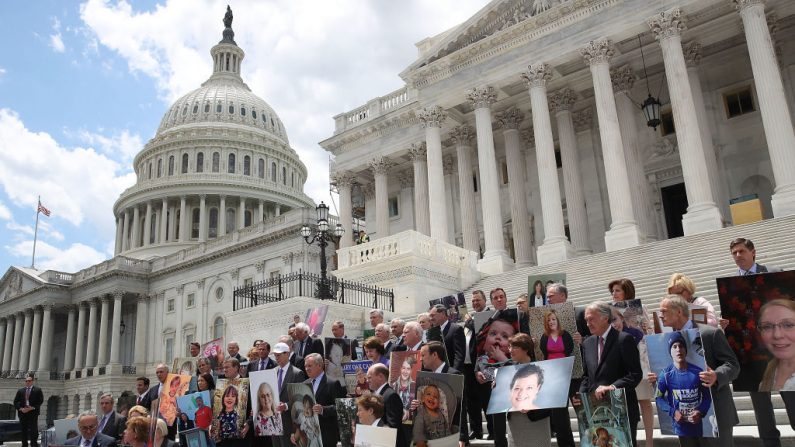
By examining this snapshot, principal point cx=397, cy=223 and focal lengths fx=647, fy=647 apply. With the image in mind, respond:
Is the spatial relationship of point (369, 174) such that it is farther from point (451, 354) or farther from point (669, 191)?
point (451, 354)

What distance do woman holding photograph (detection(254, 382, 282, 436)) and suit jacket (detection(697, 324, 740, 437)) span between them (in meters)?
5.17

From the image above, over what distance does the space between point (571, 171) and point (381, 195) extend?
1177 cm

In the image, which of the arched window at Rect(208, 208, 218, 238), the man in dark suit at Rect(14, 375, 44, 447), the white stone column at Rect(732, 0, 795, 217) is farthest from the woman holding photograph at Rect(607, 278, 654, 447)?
the arched window at Rect(208, 208, 218, 238)

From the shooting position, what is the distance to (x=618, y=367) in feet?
21.5

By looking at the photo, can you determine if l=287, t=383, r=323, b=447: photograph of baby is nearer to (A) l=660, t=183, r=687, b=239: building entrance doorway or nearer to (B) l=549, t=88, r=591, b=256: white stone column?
(B) l=549, t=88, r=591, b=256: white stone column

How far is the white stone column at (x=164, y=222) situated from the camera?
80681 mm

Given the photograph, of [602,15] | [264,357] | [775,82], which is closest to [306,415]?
[264,357]

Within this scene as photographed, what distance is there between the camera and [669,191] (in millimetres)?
31000

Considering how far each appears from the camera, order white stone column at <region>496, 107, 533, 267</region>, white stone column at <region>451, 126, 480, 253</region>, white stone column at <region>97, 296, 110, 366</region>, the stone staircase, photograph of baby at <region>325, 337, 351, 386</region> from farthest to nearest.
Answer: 1. white stone column at <region>97, 296, 110, 366</region>
2. white stone column at <region>451, 126, 480, 253</region>
3. white stone column at <region>496, 107, 533, 267</region>
4. the stone staircase
5. photograph of baby at <region>325, 337, 351, 386</region>

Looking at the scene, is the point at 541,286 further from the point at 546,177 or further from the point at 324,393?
the point at 546,177

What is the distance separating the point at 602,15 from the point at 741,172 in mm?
9435

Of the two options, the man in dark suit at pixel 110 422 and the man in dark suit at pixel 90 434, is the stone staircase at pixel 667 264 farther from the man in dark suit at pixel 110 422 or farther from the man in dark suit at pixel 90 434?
the man in dark suit at pixel 90 434

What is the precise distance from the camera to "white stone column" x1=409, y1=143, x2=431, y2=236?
3447 cm

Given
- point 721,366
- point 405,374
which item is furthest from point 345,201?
point 721,366
